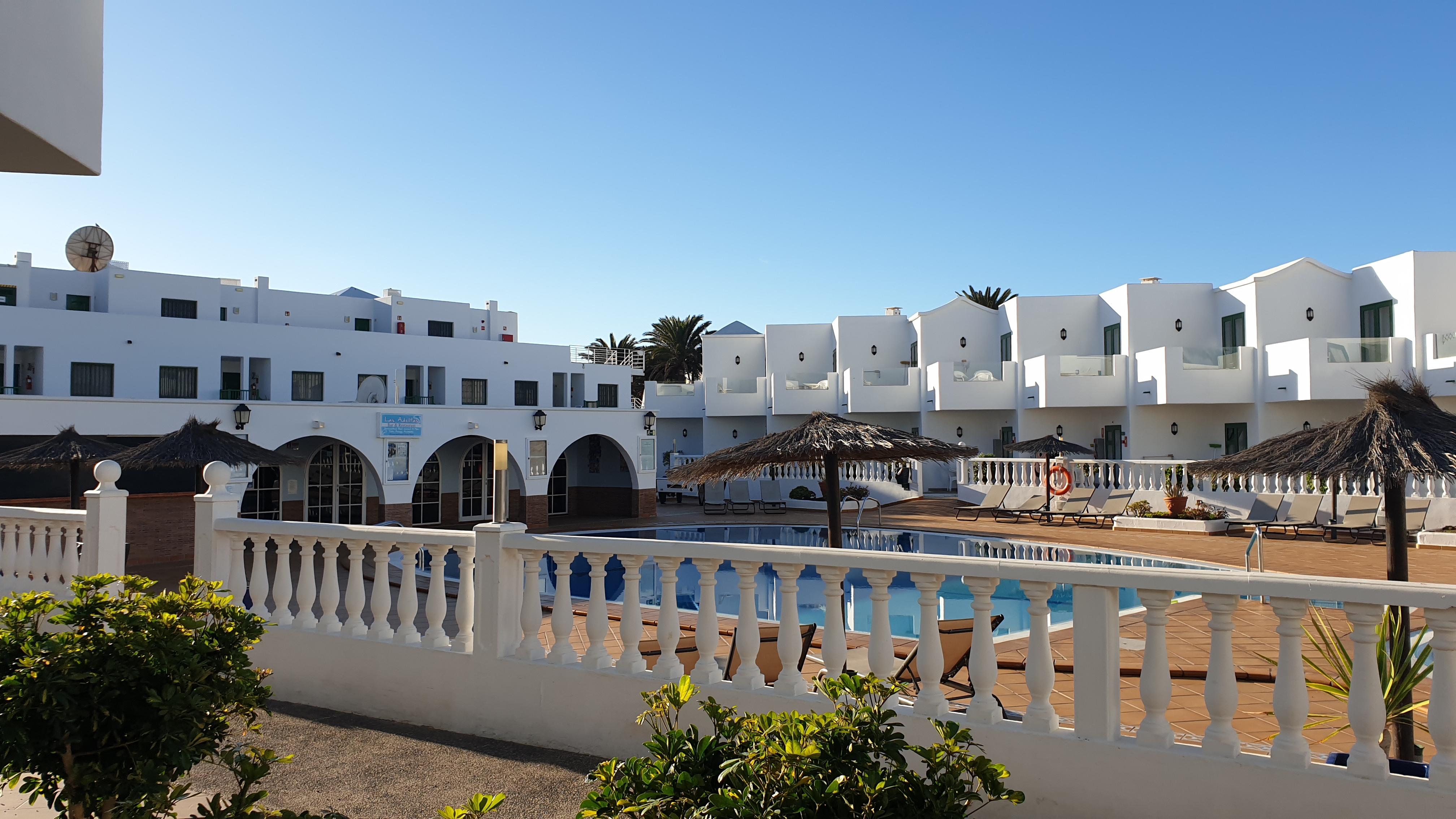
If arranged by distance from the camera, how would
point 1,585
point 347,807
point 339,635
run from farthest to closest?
point 1,585
point 339,635
point 347,807

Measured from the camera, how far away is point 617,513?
2938cm

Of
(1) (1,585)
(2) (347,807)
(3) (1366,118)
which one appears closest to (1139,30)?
(3) (1366,118)

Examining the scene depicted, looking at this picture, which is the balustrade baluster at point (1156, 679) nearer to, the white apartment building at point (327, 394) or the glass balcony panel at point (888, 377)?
the white apartment building at point (327, 394)

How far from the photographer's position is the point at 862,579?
1498 cm

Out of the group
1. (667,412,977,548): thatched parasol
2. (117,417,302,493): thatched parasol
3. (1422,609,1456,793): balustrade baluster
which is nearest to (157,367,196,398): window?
(117,417,302,493): thatched parasol

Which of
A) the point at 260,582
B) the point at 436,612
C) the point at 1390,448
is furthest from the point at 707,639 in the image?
the point at 1390,448

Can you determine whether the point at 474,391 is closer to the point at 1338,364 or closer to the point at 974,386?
the point at 974,386

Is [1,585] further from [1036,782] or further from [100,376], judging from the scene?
[100,376]

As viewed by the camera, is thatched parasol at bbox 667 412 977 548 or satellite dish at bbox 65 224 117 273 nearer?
thatched parasol at bbox 667 412 977 548

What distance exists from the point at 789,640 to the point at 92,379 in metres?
25.0

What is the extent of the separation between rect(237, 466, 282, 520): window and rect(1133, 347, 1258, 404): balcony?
26.4 m

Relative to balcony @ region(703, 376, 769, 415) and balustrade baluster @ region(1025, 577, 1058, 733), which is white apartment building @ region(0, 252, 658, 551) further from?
balustrade baluster @ region(1025, 577, 1058, 733)

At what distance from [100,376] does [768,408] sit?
22629mm

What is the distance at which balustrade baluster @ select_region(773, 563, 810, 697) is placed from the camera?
13.4 ft
